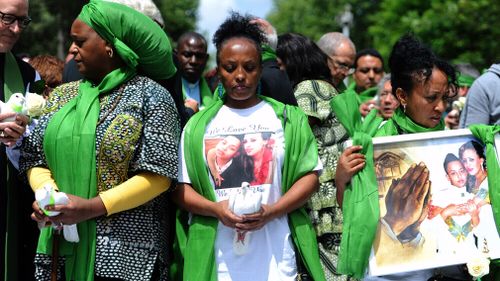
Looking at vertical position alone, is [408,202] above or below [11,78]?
below

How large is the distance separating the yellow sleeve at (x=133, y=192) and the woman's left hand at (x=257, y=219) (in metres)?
0.45

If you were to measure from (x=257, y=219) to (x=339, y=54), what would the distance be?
3.41m

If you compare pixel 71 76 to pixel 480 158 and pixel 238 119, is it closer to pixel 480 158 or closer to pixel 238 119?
pixel 238 119

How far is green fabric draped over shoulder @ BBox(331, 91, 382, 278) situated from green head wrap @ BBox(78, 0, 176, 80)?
966 millimetres

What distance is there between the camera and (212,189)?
4.03 m

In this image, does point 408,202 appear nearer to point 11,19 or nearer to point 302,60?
point 302,60

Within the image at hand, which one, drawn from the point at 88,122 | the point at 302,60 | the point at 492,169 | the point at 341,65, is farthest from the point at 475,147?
the point at 341,65

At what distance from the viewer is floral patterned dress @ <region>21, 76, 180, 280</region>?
3.82 metres

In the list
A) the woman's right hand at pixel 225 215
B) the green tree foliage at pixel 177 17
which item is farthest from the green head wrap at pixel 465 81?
the green tree foliage at pixel 177 17

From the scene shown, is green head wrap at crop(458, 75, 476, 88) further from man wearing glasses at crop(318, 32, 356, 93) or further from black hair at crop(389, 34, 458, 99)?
black hair at crop(389, 34, 458, 99)

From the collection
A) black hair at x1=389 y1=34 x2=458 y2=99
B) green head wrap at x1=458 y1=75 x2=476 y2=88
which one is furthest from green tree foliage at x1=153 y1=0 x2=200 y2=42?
black hair at x1=389 y1=34 x2=458 y2=99

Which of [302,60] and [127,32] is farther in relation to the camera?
[302,60]

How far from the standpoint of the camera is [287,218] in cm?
410

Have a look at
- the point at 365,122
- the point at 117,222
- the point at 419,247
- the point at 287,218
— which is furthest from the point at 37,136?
the point at 419,247
